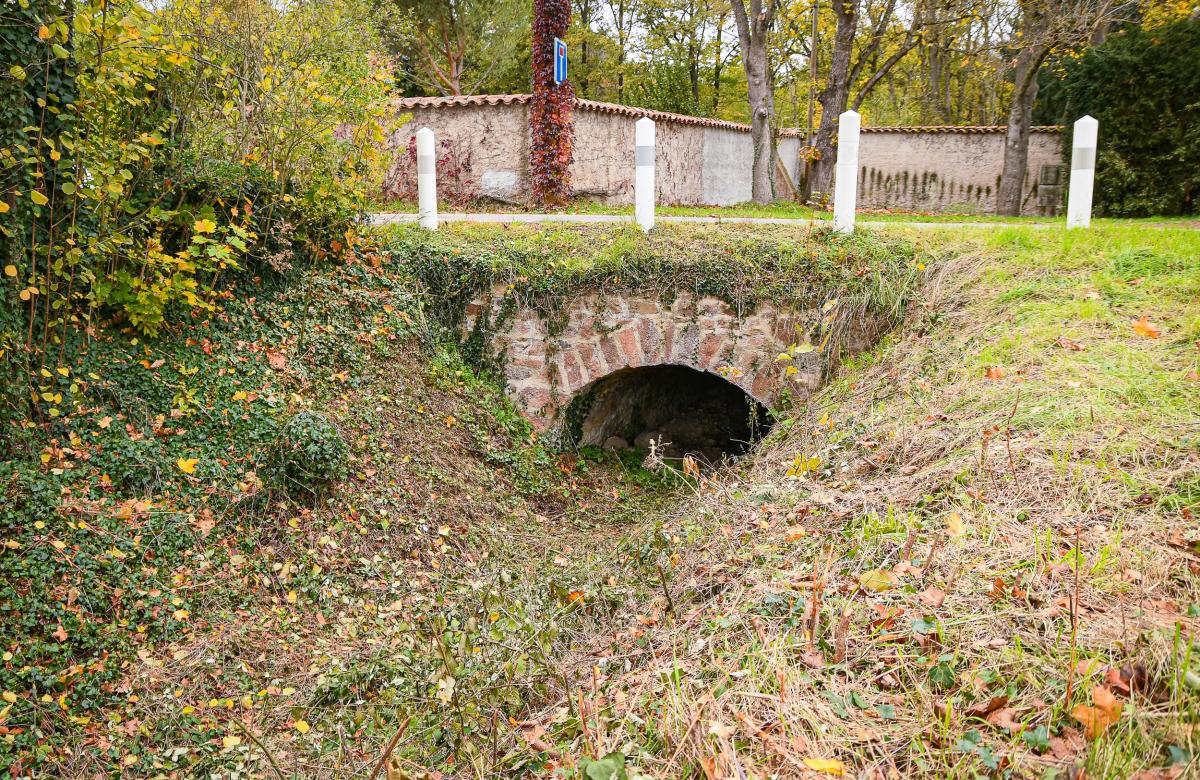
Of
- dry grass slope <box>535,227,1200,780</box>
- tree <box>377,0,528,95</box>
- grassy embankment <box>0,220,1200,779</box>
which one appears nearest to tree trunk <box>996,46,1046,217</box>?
grassy embankment <box>0,220,1200,779</box>

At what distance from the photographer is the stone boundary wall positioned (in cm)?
1322

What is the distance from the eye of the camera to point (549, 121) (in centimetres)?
1258

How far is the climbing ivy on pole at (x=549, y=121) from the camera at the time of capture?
40.3 ft

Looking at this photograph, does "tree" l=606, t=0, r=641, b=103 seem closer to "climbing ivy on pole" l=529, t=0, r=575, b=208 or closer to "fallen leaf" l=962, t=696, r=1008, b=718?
"climbing ivy on pole" l=529, t=0, r=575, b=208

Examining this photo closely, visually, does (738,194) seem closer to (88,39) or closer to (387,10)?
(387,10)

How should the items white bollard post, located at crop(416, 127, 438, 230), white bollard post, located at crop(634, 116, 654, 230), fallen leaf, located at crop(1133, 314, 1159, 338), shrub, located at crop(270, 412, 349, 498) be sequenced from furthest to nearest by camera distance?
white bollard post, located at crop(416, 127, 438, 230)
white bollard post, located at crop(634, 116, 654, 230)
shrub, located at crop(270, 412, 349, 498)
fallen leaf, located at crop(1133, 314, 1159, 338)

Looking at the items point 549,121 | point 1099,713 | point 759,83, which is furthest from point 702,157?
point 1099,713

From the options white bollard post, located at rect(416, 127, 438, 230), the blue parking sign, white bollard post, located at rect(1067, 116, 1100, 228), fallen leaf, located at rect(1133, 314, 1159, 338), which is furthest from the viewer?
the blue parking sign

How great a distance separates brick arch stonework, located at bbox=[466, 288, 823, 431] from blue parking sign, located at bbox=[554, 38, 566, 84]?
6442 mm

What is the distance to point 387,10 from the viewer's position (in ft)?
58.6

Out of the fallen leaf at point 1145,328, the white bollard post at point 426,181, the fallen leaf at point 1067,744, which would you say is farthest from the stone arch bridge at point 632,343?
the fallen leaf at point 1067,744

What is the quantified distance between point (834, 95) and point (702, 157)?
12.6ft

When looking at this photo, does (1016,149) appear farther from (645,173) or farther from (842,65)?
(645,173)

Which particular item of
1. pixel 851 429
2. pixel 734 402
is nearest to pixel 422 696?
pixel 851 429
